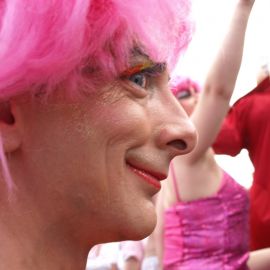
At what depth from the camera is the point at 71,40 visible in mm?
742

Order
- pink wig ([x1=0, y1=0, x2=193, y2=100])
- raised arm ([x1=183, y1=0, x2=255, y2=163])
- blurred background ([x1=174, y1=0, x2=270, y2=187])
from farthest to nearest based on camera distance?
raised arm ([x1=183, y1=0, x2=255, y2=163]) < blurred background ([x1=174, y1=0, x2=270, y2=187]) < pink wig ([x1=0, y1=0, x2=193, y2=100])

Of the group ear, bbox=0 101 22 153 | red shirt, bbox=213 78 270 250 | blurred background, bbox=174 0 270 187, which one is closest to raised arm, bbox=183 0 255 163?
blurred background, bbox=174 0 270 187

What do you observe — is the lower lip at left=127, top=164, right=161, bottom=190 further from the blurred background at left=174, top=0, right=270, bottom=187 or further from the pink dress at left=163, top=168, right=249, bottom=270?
the pink dress at left=163, top=168, right=249, bottom=270

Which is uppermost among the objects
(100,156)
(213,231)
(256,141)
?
(100,156)

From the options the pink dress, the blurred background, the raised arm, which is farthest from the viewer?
the pink dress

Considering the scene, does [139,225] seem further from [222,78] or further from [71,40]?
[222,78]

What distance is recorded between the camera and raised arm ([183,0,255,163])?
140 cm

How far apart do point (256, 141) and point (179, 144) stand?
35.0 inches

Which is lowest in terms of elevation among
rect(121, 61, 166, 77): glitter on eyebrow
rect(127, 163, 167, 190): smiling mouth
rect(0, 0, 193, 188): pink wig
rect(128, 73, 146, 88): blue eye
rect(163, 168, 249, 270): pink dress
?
rect(163, 168, 249, 270): pink dress

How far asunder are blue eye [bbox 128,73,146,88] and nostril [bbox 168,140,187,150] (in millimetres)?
90

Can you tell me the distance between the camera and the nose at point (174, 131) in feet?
2.61

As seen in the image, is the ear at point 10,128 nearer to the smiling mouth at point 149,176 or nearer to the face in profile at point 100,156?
the face in profile at point 100,156

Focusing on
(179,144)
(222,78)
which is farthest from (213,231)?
(179,144)

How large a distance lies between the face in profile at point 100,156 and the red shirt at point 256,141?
869mm
